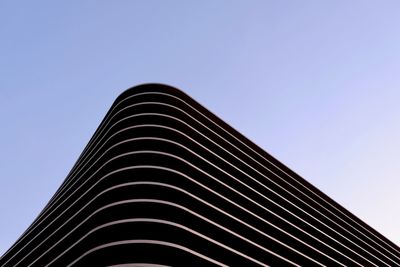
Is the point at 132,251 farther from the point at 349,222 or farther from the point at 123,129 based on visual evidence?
the point at 349,222

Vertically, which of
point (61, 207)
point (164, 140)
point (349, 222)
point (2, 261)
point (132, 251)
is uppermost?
point (349, 222)

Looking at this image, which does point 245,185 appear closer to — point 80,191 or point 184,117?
point 184,117

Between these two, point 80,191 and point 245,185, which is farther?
point 245,185

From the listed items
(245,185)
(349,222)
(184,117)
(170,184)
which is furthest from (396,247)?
(170,184)

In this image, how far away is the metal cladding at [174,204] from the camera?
3291cm

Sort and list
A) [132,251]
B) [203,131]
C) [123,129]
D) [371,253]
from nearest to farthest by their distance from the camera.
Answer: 1. [132,251]
2. [123,129]
3. [203,131]
4. [371,253]

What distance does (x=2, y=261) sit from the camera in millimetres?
53469

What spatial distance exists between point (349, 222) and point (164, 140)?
4467cm

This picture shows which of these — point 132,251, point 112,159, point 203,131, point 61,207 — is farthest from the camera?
point 203,131

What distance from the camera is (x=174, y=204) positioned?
35250mm

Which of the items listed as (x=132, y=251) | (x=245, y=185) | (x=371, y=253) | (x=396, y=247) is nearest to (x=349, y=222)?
(x=371, y=253)

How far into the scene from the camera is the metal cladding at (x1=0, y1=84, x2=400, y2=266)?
108 ft

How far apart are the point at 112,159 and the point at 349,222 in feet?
159

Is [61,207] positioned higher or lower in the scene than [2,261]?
higher
